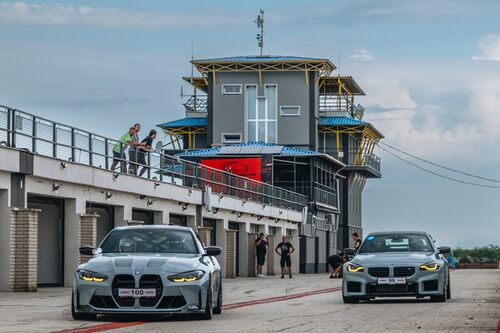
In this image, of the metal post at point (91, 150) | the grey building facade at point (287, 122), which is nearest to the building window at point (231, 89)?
the grey building facade at point (287, 122)

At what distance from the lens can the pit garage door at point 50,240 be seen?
34.5 m

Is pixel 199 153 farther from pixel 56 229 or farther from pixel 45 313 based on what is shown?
pixel 45 313

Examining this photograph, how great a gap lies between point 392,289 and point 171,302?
733 cm

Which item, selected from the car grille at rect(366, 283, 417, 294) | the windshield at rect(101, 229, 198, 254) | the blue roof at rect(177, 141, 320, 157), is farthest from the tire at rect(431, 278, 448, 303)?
the blue roof at rect(177, 141, 320, 157)

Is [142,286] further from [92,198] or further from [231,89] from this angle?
[231,89]

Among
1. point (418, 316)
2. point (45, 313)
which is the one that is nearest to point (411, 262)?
point (418, 316)

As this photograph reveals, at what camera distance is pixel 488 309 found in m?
21.8

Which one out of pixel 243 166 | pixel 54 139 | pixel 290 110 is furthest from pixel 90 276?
pixel 290 110

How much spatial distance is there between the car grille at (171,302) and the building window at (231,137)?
74207 millimetres

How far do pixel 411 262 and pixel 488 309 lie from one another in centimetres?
266

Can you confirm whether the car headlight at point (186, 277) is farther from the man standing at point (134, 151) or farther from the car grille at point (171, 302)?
the man standing at point (134, 151)

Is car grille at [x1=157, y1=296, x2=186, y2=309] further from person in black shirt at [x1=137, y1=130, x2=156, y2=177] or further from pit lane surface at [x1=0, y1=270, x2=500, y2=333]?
person in black shirt at [x1=137, y1=130, x2=156, y2=177]

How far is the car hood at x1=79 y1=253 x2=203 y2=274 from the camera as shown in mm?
17609

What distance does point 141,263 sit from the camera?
58.2ft
